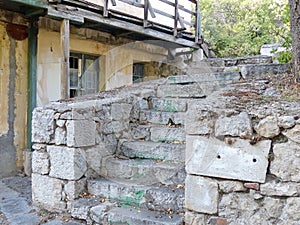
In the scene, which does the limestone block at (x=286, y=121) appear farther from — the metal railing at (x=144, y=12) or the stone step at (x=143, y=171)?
the metal railing at (x=144, y=12)

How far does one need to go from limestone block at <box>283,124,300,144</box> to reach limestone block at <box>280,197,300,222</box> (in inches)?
13.0

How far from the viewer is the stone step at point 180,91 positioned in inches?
160

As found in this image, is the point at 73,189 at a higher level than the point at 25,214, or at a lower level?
higher

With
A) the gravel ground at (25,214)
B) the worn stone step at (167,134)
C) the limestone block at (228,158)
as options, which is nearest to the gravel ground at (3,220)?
the gravel ground at (25,214)

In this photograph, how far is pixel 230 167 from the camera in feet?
6.30

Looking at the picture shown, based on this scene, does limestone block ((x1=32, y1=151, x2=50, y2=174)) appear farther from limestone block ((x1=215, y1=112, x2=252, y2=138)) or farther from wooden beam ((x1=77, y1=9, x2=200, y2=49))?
wooden beam ((x1=77, y1=9, x2=200, y2=49))

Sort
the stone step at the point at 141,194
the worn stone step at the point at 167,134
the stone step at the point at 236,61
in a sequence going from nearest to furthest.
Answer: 1. the stone step at the point at 141,194
2. the worn stone step at the point at 167,134
3. the stone step at the point at 236,61

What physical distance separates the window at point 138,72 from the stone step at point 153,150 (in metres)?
4.78

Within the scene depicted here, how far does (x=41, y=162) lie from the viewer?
3018 millimetres

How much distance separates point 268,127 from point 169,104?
87.6 inches

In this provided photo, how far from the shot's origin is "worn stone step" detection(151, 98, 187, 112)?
153 inches

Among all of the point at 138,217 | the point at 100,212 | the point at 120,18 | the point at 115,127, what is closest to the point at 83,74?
the point at 120,18

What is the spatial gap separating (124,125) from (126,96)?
385 mm

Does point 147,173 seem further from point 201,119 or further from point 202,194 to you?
point 201,119
